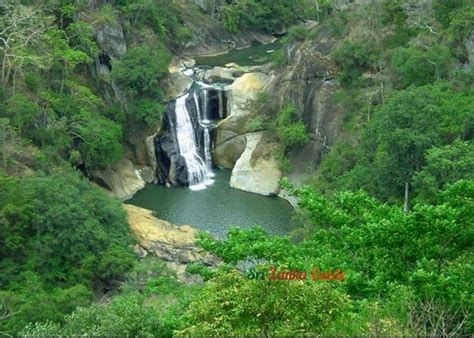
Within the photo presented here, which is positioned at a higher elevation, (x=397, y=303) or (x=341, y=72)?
(x=397, y=303)

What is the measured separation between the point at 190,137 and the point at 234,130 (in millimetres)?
2459

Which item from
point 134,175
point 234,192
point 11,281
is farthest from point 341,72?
point 11,281

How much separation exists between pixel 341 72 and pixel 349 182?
9817 mm

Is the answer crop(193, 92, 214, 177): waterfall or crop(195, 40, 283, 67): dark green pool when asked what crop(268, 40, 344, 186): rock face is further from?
crop(195, 40, 283, 67): dark green pool

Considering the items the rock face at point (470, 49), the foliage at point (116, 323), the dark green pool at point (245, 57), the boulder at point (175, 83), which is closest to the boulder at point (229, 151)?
the boulder at point (175, 83)

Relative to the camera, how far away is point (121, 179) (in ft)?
117

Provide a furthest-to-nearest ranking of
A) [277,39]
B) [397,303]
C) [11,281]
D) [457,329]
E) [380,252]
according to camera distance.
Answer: [277,39]
[11,281]
[380,252]
[397,303]
[457,329]

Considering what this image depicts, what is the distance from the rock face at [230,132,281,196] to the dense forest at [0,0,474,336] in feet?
2.80

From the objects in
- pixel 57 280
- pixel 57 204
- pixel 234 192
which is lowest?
pixel 234 192

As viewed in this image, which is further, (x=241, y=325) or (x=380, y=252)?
(x=380, y=252)

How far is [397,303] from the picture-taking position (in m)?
9.88

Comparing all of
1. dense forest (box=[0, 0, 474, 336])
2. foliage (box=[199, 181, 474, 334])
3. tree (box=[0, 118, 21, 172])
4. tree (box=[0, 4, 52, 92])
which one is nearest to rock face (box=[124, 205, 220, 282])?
dense forest (box=[0, 0, 474, 336])

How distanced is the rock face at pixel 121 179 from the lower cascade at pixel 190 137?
1.39 meters

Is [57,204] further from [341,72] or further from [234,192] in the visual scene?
[341,72]
